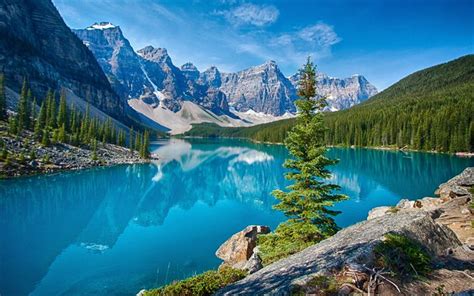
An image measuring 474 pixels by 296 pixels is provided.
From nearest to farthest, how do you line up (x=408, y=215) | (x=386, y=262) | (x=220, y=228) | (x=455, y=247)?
(x=386, y=262) < (x=455, y=247) < (x=408, y=215) < (x=220, y=228)

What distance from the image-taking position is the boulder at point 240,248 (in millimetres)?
18906

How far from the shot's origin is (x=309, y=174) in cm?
1528

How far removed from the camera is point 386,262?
568 cm

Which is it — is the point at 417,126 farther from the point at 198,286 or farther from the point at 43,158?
the point at 198,286

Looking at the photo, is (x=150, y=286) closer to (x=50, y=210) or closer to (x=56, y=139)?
(x=50, y=210)

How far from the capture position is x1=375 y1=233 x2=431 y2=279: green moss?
18.2 ft

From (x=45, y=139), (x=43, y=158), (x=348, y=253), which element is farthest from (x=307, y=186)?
(x=45, y=139)

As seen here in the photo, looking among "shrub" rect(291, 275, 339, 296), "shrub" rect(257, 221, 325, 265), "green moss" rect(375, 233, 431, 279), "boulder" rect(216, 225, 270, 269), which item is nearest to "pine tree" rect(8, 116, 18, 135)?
"boulder" rect(216, 225, 270, 269)

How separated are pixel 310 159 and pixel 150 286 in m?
11.7

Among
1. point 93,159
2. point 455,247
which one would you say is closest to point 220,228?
point 455,247

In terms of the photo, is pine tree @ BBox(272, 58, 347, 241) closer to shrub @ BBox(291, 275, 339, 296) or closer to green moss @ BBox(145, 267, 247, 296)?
green moss @ BBox(145, 267, 247, 296)

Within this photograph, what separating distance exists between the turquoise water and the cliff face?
329 ft

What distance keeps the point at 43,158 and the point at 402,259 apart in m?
64.8

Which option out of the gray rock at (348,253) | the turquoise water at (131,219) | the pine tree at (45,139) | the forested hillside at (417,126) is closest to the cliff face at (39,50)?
the pine tree at (45,139)
